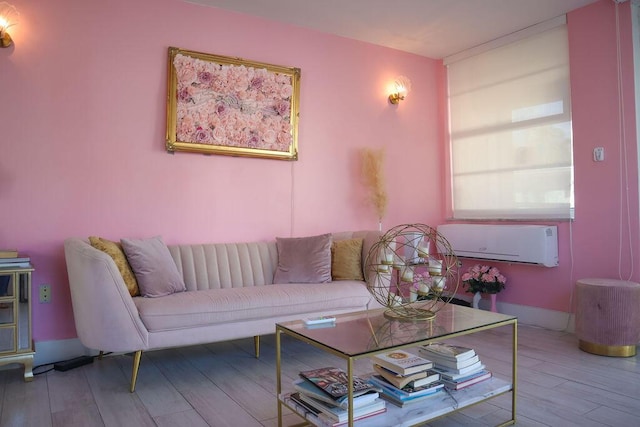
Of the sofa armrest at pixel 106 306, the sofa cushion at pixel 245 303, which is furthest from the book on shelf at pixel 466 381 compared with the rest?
the sofa armrest at pixel 106 306

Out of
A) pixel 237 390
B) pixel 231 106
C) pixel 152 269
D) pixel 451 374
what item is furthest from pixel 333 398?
pixel 231 106

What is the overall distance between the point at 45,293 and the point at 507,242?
3.57m

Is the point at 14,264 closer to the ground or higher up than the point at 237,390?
higher up

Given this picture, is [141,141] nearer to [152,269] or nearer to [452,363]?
[152,269]

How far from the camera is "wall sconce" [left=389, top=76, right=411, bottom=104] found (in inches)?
175

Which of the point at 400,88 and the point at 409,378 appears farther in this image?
the point at 400,88

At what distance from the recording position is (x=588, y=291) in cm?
303

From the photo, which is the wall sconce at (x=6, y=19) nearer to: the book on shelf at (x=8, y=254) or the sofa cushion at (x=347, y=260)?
the book on shelf at (x=8, y=254)

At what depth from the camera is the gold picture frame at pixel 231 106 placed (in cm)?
336

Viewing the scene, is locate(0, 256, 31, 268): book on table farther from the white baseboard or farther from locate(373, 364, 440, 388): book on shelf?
locate(373, 364, 440, 388): book on shelf

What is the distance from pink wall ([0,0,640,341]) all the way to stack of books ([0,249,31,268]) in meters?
0.29

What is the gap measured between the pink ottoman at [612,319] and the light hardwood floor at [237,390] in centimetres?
8

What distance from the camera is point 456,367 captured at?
1.98 meters

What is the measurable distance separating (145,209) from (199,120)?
2.57 feet
